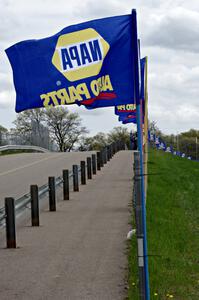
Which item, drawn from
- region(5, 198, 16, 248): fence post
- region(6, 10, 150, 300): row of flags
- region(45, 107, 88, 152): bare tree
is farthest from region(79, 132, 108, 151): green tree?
region(6, 10, 150, 300): row of flags

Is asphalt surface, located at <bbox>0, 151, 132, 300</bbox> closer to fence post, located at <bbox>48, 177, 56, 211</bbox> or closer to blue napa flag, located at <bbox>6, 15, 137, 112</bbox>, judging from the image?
fence post, located at <bbox>48, 177, 56, 211</bbox>

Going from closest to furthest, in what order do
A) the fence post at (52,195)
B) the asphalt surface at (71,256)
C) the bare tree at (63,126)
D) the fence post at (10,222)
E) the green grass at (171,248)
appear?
the green grass at (171,248) → the asphalt surface at (71,256) → the fence post at (10,222) → the fence post at (52,195) → the bare tree at (63,126)

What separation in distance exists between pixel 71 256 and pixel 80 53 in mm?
4333

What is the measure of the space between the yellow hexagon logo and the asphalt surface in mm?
2818

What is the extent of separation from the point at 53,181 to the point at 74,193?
13.5 feet

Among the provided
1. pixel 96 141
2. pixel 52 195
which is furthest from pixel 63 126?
pixel 52 195

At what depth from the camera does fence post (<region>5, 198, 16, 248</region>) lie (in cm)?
1102

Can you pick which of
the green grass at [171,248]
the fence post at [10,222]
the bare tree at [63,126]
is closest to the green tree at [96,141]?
the bare tree at [63,126]

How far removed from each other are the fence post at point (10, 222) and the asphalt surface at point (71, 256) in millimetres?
175

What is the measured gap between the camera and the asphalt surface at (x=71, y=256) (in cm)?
802

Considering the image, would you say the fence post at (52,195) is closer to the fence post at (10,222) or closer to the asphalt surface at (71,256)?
the asphalt surface at (71,256)

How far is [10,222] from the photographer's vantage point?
1109 centimetres

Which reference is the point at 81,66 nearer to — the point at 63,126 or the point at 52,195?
the point at 52,195

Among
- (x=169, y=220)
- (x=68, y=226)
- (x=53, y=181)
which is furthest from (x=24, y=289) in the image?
(x=53, y=181)
